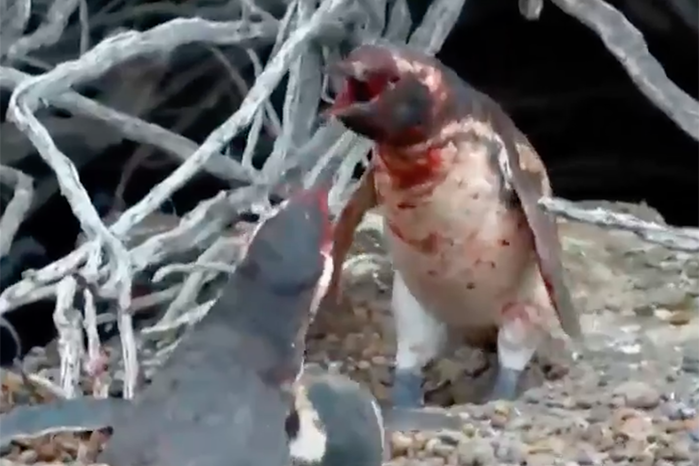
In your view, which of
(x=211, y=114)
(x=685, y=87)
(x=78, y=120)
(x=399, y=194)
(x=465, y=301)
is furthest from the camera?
(x=685, y=87)

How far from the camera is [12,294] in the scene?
1.15m

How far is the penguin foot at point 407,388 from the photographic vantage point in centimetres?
134

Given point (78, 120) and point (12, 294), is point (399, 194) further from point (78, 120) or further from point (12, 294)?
point (78, 120)

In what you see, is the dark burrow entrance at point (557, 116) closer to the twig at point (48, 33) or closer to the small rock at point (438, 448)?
the twig at point (48, 33)

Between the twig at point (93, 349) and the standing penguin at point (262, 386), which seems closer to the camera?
the standing penguin at point (262, 386)

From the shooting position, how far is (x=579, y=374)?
4.49 ft

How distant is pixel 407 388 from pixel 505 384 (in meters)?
0.11

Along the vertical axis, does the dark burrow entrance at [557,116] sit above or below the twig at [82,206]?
below

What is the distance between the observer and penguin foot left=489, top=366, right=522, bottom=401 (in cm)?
134

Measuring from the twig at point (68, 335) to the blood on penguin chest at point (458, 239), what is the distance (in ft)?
1.13

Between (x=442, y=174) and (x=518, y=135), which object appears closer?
(x=442, y=174)

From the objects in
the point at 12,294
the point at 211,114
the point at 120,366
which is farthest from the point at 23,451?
the point at 211,114

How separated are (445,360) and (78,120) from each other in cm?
65

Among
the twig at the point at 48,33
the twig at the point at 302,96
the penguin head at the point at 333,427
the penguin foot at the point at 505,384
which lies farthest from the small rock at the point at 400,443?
the twig at the point at 48,33
